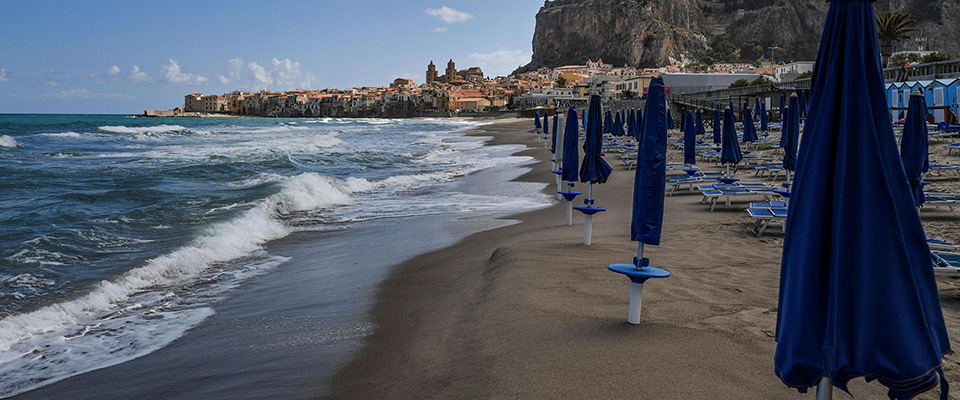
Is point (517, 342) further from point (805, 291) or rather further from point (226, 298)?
point (226, 298)

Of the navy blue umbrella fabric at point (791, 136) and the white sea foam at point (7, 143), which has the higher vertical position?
the navy blue umbrella fabric at point (791, 136)

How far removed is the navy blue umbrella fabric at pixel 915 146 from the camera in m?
8.14

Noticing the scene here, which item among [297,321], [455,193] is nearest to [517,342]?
[297,321]

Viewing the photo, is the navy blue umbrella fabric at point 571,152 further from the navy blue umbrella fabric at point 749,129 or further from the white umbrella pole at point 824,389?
the navy blue umbrella fabric at point 749,129

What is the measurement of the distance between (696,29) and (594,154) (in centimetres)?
14537

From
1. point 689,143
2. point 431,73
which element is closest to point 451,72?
point 431,73

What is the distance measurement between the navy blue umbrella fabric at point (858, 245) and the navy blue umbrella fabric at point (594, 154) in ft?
21.8

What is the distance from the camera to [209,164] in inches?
952

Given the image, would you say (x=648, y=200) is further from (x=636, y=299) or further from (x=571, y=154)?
(x=571, y=154)

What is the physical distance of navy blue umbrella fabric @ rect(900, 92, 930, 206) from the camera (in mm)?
8141

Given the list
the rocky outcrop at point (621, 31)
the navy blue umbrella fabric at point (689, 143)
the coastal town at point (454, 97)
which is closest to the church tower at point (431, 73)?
the coastal town at point (454, 97)

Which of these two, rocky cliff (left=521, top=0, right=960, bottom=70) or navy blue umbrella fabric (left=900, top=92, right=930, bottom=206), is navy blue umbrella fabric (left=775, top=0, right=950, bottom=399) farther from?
rocky cliff (left=521, top=0, right=960, bottom=70)

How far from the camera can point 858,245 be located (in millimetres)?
2311

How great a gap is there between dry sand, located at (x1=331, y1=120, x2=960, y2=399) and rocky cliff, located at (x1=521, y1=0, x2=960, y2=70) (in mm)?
115073
